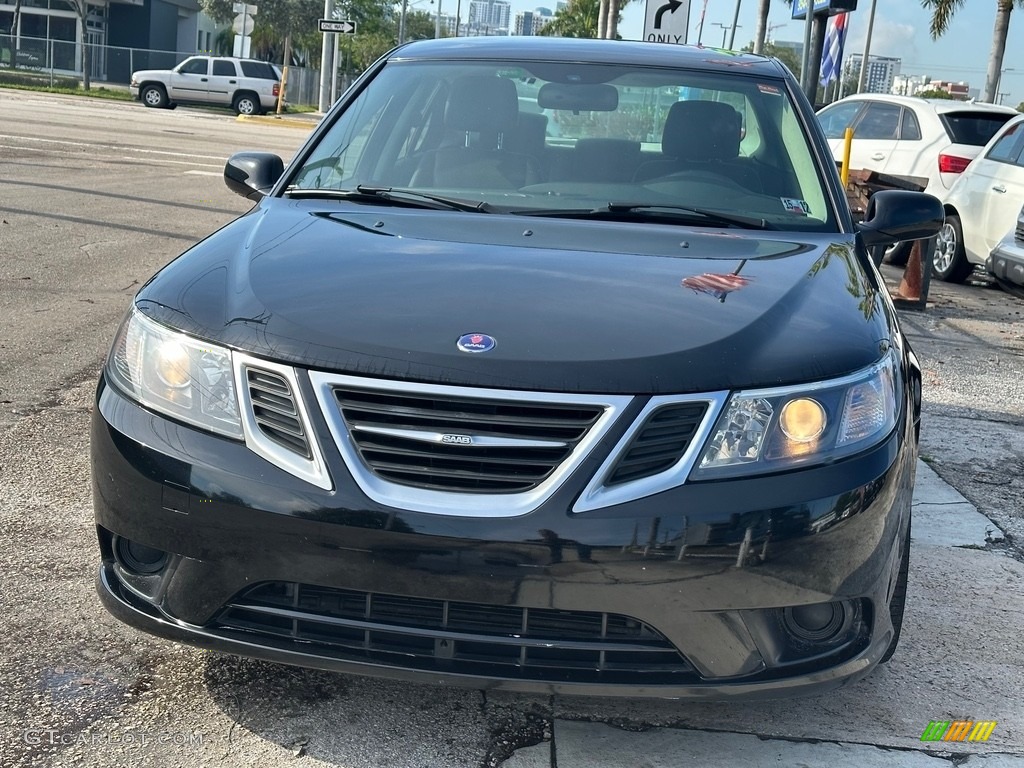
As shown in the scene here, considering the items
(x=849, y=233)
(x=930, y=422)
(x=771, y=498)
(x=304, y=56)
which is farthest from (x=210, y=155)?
(x=304, y=56)

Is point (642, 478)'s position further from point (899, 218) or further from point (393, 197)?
point (899, 218)

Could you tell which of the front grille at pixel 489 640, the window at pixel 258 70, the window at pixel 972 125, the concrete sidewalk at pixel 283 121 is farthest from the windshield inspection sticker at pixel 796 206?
the window at pixel 258 70

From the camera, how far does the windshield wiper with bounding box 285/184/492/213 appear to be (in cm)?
365

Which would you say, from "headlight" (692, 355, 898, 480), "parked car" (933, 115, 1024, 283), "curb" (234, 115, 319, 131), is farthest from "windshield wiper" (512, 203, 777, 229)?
"curb" (234, 115, 319, 131)

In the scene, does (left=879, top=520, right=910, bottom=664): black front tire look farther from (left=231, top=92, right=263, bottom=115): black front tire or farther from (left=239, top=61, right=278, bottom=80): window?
(left=239, top=61, right=278, bottom=80): window

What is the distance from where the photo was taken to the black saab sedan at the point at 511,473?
94.6 inches

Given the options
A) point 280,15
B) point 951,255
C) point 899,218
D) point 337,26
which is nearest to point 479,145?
point 899,218

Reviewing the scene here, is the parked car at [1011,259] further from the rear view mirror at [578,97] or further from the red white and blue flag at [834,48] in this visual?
the rear view mirror at [578,97]

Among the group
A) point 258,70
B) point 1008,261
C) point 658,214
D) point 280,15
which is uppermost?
point 658,214

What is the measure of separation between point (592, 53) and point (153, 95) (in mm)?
34585

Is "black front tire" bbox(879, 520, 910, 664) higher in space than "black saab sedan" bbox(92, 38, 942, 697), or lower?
lower

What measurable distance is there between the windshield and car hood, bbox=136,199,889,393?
0.32 metres

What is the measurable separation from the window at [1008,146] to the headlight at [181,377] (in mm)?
9210

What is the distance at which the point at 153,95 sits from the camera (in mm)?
36281
